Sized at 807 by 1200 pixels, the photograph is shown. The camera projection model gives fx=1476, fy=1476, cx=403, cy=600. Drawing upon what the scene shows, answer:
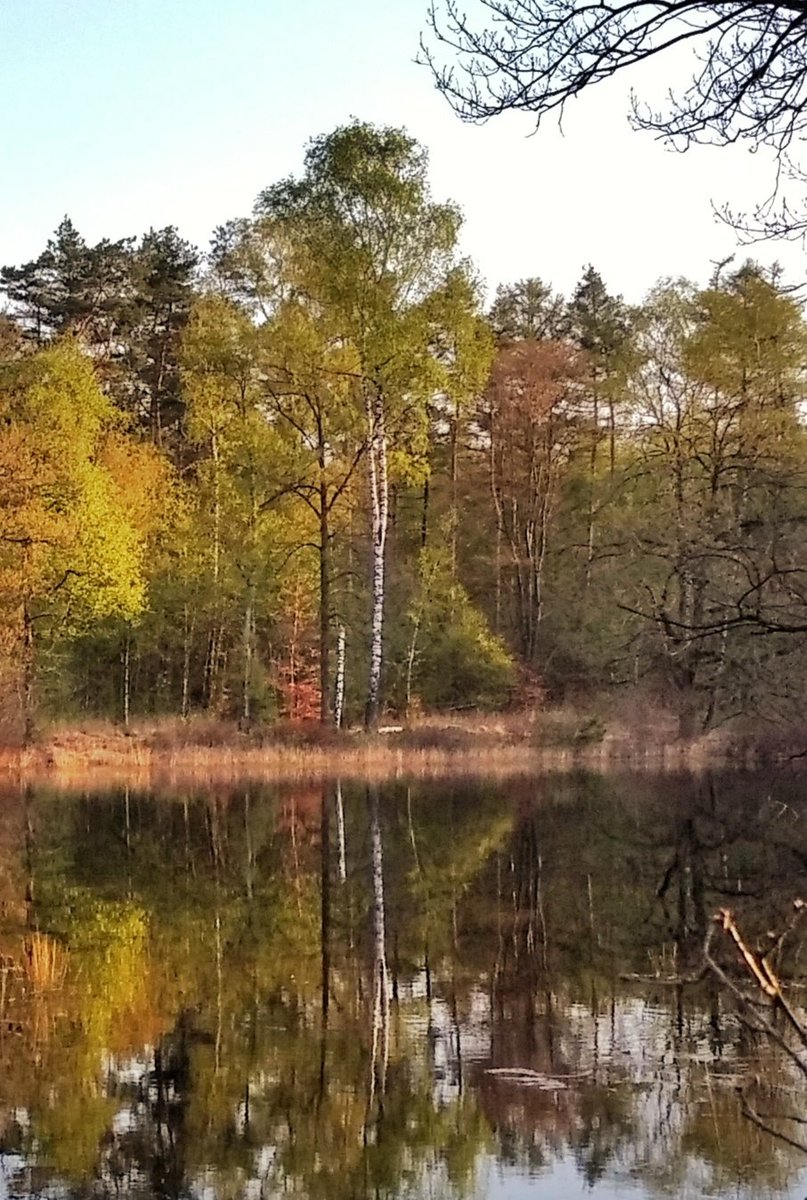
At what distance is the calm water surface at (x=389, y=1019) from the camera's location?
21.2ft

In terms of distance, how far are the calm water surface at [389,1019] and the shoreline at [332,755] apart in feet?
26.7

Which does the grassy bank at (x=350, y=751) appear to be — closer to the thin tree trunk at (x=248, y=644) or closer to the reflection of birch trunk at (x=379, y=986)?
the thin tree trunk at (x=248, y=644)

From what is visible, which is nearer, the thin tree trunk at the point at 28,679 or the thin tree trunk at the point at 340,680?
the thin tree trunk at the point at 28,679

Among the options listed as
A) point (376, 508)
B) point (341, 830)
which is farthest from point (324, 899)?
point (376, 508)

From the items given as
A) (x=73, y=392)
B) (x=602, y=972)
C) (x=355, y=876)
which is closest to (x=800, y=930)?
(x=602, y=972)

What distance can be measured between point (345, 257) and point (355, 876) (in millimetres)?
14742

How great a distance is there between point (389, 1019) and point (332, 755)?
17.6 m

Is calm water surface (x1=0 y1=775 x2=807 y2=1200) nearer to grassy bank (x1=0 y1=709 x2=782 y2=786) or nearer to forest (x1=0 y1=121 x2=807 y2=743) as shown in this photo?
forest (x1=0 y1=121 x2=807 y2=743)

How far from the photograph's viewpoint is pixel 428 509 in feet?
131

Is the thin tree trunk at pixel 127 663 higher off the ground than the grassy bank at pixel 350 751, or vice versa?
the thin tree trunk at pixel 127 663

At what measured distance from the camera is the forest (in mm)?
26906

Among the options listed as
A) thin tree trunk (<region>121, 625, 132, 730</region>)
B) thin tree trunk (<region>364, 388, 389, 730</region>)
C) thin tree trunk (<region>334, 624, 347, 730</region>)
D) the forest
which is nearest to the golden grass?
the forest

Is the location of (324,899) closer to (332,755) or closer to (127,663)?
(332,755)

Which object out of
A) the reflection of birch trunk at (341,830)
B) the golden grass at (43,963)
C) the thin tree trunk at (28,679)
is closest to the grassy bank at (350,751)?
the thin tree trunk at (28,679)
